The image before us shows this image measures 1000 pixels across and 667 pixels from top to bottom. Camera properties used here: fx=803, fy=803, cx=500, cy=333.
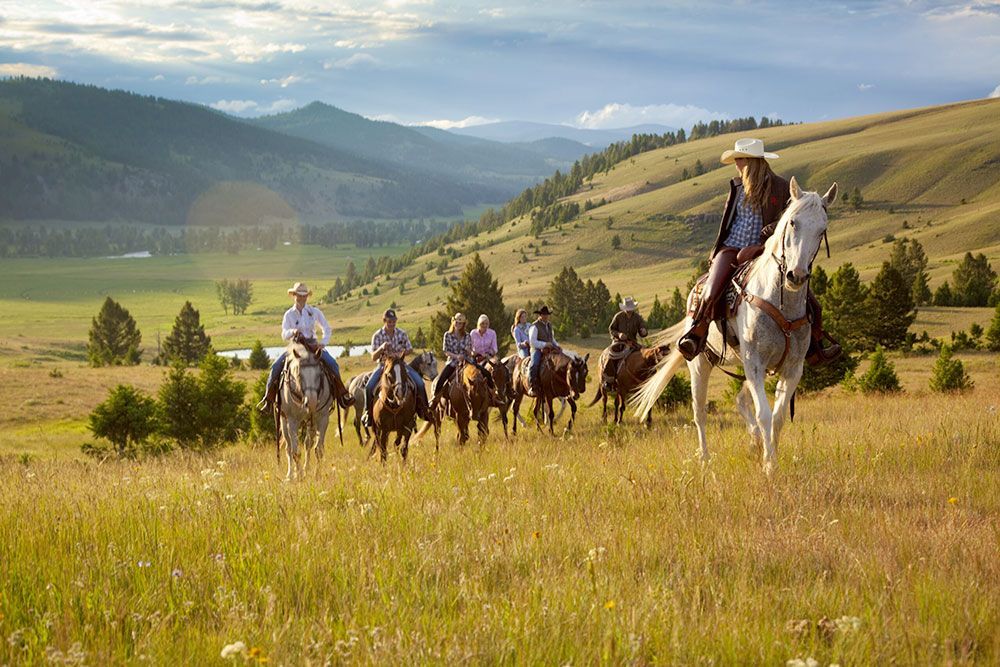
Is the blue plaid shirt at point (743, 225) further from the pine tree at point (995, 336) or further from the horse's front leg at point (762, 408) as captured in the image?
the pine tree at point (995, 336)

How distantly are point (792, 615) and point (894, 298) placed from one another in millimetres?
54224

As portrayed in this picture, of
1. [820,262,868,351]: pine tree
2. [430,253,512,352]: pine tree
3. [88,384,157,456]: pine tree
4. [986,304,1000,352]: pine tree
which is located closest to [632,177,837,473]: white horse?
[88,384,157,456]: pine tree

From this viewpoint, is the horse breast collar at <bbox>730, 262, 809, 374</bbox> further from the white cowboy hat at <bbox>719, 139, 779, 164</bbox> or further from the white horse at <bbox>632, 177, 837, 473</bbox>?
the white cowboy hat at <bbox>719, 139, 779, 164</bbox>

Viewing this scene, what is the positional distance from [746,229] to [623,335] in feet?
38.9

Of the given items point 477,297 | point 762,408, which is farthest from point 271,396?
point 477,297

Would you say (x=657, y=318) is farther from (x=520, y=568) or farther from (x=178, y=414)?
(x=520, y=568)

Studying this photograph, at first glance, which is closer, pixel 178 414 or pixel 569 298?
pixel 178 414

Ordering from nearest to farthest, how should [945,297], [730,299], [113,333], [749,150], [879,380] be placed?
[749,150]
[730,299]
[879,380]
[945,297]
[113,333]

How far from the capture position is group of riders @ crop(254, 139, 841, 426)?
1051 centimetres

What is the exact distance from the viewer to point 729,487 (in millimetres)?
7887

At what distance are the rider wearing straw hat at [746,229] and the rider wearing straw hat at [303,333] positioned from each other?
267 inches

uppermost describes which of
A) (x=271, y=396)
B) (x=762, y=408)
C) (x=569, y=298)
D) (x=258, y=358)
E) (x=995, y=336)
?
(x=762, y=408)

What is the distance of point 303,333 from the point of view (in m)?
14.9

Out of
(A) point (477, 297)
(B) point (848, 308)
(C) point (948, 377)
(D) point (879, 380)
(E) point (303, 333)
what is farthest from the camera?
(A) point (477, 297)
